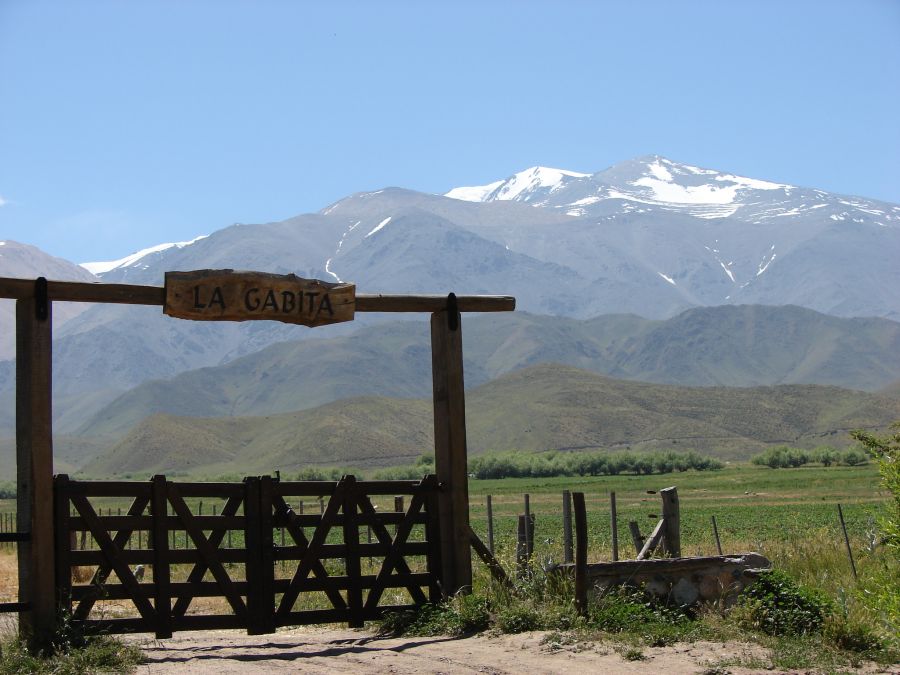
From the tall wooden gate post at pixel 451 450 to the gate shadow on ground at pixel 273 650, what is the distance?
1.19 meters

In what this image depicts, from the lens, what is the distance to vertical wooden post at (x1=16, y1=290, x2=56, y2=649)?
35.0 ft

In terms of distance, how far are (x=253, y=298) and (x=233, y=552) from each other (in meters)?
2.54

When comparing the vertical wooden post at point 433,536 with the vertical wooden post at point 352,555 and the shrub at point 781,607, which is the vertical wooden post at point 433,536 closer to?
the vertical wooden post at point 352,555

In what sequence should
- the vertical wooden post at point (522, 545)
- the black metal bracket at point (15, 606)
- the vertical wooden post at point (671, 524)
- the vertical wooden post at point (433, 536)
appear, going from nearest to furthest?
1. the black metal bracket at point (15, 606)
2. the vertical wooden post at point (433, 536)
3. the vertical wooden post at point (522, 545)
4. the vertical wooden post at point (671, 524)

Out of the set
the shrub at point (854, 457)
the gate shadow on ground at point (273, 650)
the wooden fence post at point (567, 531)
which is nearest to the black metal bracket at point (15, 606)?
the gate shadow on ground at point (273, 650)

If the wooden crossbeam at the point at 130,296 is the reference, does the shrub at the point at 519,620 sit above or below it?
below

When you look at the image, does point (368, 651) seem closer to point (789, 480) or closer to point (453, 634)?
point (453, 634)

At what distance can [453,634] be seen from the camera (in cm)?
1170

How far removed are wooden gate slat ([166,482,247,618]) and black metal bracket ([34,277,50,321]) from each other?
6.53 feet

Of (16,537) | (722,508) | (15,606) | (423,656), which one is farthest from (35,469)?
(722,508)

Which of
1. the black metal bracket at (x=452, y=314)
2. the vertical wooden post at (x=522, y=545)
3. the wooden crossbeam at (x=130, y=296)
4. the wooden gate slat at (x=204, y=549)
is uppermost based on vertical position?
the wooden crossbeam at (x=130, y=296)

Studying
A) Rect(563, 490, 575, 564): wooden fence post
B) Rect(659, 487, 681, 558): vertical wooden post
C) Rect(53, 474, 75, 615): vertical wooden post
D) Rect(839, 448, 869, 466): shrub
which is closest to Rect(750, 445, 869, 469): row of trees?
Rect(839, 448, 869, 466): shrub

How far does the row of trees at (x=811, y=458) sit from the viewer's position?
9075cm

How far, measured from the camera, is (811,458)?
9462cm
